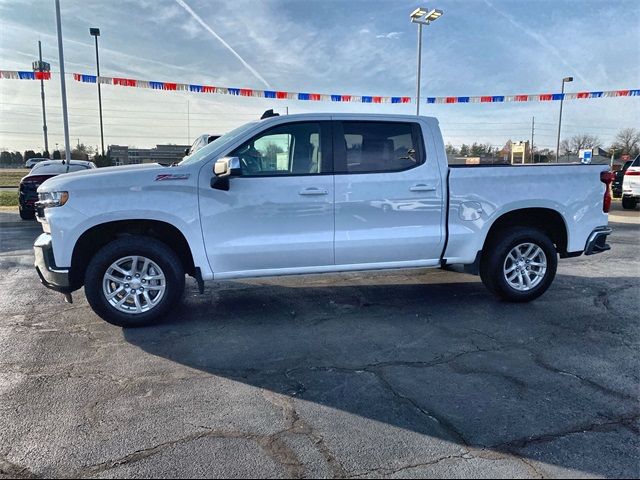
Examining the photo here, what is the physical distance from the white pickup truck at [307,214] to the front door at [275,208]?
0.4 inches

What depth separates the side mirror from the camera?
4341mm

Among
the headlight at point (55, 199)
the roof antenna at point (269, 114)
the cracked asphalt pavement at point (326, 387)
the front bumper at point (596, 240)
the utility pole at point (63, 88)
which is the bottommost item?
the cracked asphalt pavement at point (326, 387)

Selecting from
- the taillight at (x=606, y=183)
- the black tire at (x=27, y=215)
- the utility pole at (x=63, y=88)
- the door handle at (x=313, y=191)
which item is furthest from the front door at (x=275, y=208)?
the utility pole at (x=63, y=88)

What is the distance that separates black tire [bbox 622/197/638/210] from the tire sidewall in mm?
13020

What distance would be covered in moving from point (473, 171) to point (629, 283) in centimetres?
308

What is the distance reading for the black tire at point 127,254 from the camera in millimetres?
4441

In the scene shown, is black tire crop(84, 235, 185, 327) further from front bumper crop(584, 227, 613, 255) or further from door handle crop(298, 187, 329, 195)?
front bumper crop(584, 227, 613, 255)

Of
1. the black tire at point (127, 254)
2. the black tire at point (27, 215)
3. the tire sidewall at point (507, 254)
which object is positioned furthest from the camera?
the black tire at point (27, 215)

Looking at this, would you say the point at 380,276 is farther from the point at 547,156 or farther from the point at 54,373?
the point at 547,156

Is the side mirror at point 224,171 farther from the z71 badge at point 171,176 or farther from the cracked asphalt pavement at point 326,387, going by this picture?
the cracked asphalt pavement at point 326,387

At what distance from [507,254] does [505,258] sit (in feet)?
0.17

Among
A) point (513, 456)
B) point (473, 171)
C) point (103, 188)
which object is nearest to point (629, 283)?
point (473, 171)

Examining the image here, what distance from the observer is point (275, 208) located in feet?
15.5

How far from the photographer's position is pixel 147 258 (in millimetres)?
4551
